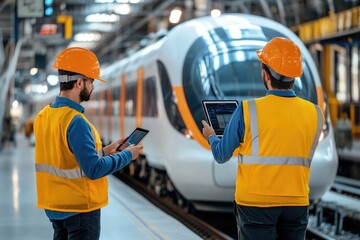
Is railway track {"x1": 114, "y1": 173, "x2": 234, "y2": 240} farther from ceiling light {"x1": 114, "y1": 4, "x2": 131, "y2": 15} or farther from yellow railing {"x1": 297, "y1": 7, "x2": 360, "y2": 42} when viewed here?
ceiling light {"x1": 114, "y1": 4, "x2": 131, "y2": 15}

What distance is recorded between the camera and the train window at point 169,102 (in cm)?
1092

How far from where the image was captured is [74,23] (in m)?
36.3

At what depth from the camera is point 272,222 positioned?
174 inches

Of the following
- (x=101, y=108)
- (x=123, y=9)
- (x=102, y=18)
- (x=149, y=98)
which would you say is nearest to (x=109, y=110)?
(x=101, y=108)

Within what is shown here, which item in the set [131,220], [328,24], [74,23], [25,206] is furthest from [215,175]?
[74,23]

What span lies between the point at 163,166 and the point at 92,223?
745cm

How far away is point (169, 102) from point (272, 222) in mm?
7094

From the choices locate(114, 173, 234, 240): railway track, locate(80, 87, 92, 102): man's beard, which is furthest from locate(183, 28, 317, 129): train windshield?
locate(80, 87, 92, 102): man's beard

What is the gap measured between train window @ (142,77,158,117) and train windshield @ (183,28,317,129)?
152cm

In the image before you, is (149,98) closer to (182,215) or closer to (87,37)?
(182,215)

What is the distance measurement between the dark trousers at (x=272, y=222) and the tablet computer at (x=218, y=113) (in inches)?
24.7

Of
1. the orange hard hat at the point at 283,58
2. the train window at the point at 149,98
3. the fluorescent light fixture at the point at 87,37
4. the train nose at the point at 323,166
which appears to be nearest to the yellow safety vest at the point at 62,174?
the orange hard hat at the point at 283,58

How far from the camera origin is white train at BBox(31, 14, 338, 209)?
10.4m

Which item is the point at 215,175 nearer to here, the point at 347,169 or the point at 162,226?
the point at 162,226
